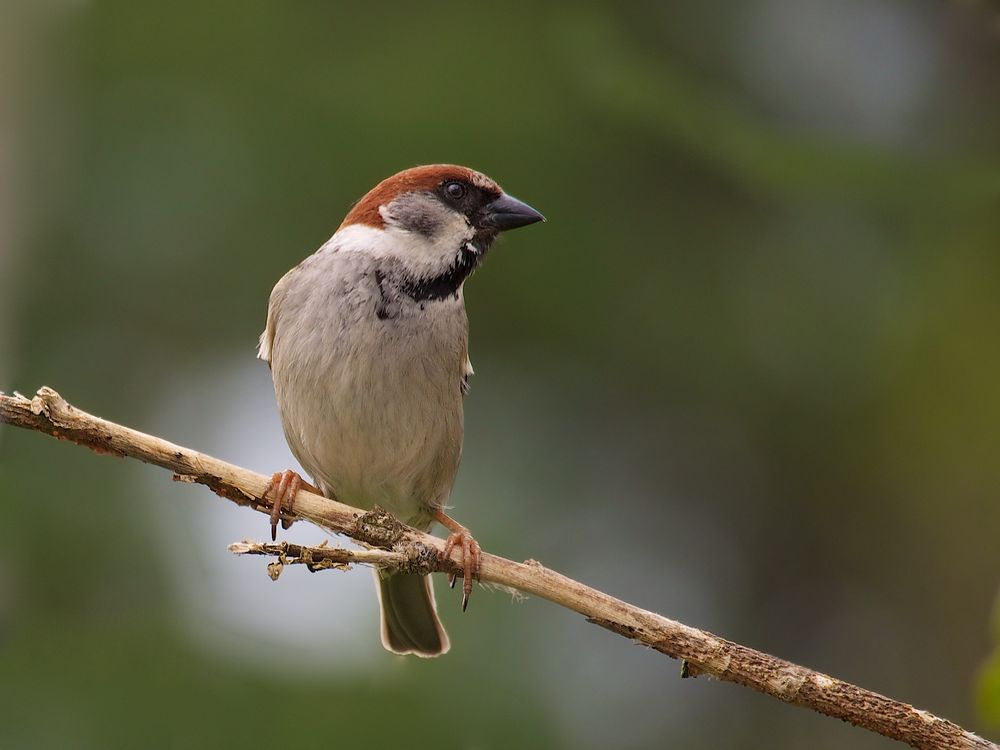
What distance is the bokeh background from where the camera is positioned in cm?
479

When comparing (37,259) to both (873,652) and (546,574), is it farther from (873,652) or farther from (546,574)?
(873,652)

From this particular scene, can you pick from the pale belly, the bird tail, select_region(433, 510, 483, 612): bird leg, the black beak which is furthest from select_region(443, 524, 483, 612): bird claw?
the black beak

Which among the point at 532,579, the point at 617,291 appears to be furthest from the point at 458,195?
the point at 617,291

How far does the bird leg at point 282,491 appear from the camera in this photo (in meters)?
2.79

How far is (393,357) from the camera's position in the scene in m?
3.08

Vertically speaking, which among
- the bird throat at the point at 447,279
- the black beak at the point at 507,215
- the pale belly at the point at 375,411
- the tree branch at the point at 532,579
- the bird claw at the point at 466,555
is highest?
the black beak at the point at 507,215

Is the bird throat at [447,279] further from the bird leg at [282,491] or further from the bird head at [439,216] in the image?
the bird leg at [282,491]

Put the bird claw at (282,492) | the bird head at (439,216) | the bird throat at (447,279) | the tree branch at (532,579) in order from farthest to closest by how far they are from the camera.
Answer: the bird head at (439,216) → the bird throat at (447,279) → the bird claw at (282,492) → the tree branch at (532,579)

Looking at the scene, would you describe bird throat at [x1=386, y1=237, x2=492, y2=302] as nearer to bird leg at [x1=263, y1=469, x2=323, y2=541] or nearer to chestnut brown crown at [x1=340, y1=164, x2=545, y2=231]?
chestnut brown crown at [x1=340, y1=164, x2=545, y2=231]

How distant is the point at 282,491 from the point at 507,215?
110cm

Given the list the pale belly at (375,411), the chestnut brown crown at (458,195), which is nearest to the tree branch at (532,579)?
the pale belly at (375,411)

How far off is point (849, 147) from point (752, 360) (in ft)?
3.59

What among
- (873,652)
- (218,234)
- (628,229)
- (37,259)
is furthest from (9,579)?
Result: (873,652)

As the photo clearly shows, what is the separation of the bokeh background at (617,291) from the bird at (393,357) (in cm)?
112
